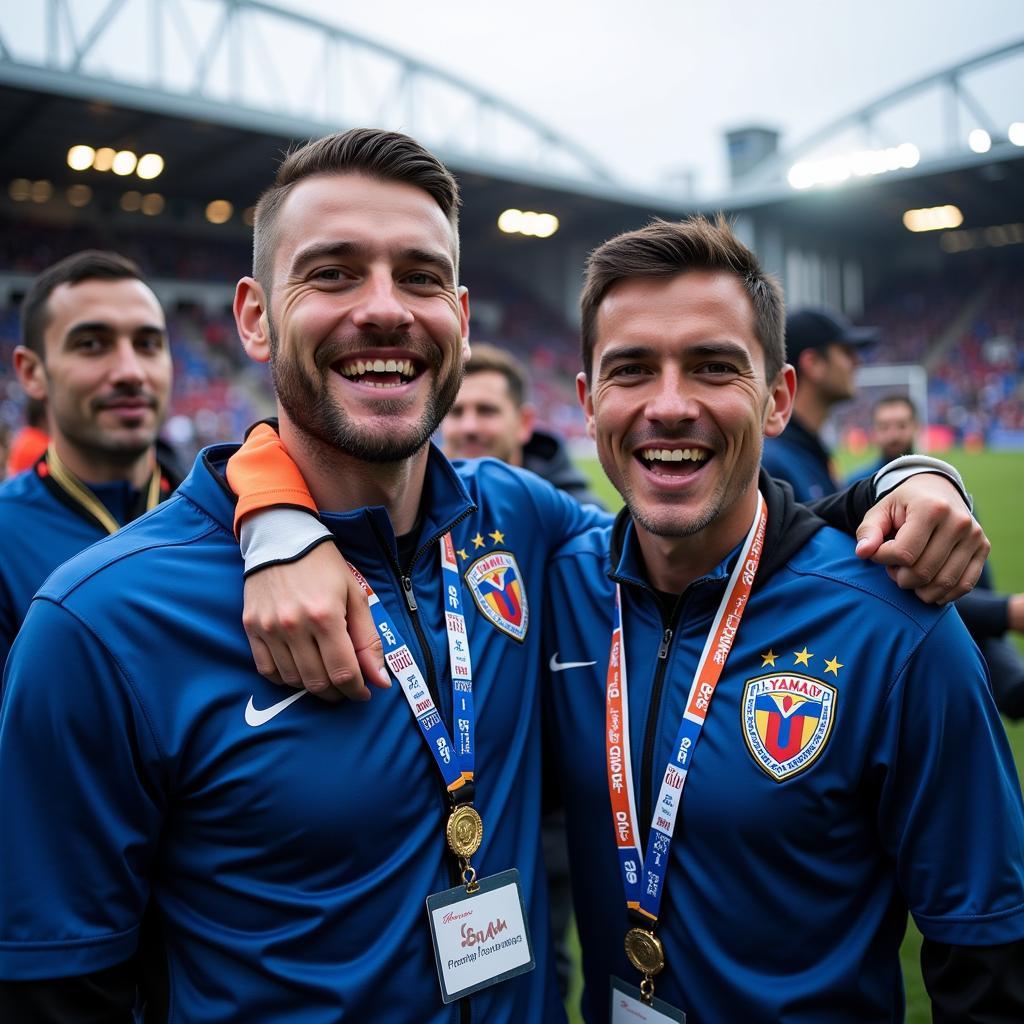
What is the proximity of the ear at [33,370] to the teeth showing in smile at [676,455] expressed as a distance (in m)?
2.25

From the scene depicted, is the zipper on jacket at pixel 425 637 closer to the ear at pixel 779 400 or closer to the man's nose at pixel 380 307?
the man's nose at pixel 380 307

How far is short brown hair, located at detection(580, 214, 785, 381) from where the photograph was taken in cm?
205

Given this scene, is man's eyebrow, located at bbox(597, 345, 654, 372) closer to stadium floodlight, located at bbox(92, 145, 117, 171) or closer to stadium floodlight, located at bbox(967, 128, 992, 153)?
stadium floodlight, located at bbox(92, 145, 117, 171)

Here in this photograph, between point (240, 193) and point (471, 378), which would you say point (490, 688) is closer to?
point (471, 378)

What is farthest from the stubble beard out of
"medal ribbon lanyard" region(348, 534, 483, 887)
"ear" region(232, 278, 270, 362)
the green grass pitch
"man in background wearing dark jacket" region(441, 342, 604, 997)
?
→ "man in background wearing dark jacket" region(441, 342, 604, 997)

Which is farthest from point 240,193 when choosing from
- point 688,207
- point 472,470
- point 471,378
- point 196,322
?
point 472,470

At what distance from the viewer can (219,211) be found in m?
30.5

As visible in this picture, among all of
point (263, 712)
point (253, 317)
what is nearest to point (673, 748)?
point (263, 712)

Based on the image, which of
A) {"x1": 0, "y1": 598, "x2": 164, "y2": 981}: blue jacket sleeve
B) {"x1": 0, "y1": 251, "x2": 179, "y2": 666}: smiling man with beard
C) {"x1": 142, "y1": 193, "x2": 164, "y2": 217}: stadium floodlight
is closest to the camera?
{"x1": 0, "y1": 598, "x2": 164, "y2": 981}: blue jacket sleeve

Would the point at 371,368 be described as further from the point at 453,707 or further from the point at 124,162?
the point at 124,162

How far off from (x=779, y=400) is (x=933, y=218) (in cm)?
4083

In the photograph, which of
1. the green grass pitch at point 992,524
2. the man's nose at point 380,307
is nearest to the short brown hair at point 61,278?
the man's nose at point 380,307

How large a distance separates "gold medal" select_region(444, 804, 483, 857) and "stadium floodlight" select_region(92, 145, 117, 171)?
26137 millimetres

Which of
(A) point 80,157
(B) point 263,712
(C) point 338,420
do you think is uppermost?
(A) point 80,157
